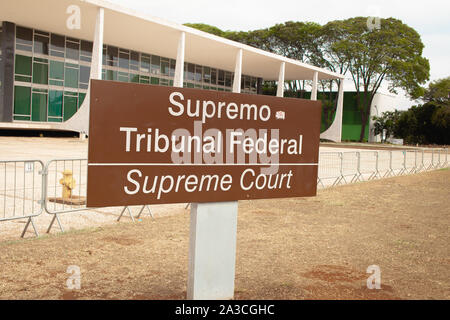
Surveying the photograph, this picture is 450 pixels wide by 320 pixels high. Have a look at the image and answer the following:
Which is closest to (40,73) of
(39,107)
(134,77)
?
(39,107)

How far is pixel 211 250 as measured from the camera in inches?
135

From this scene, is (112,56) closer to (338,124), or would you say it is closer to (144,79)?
(144,79)

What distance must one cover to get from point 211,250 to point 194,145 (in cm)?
87

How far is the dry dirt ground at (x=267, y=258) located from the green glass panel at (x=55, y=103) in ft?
81.9

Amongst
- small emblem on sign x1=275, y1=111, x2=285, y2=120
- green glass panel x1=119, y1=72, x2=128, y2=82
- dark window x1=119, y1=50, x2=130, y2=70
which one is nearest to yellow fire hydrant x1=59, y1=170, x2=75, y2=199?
small emblem on sign x1=275, y1=111, x2=285, y2=120

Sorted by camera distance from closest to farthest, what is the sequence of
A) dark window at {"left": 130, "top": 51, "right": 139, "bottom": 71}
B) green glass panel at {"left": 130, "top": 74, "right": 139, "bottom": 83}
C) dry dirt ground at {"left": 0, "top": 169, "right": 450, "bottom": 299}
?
1. dry dirt ground at {"left": 0, "top": 169, "right": 450, "bottom": 299}
2. green glass panel at {"left": 130, "top": 74, "right": 139, "bottom": 83}
3. dark window at {"left": 130, "top": 51, "right": 139, "bottom": 71}

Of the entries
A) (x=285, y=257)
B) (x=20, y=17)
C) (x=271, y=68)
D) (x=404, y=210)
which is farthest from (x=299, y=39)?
(x=285, y=257)

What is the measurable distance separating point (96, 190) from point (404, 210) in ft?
25.0

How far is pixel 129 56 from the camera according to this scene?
111ft

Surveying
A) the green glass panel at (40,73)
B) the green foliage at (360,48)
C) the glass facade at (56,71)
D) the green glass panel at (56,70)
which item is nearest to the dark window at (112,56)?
the glass facade at (56,71)

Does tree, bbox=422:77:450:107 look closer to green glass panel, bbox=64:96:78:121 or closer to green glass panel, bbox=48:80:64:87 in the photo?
green glass panel, bbox=64:96:78:121

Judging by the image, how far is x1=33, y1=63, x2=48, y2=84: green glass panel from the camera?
2817 cm
